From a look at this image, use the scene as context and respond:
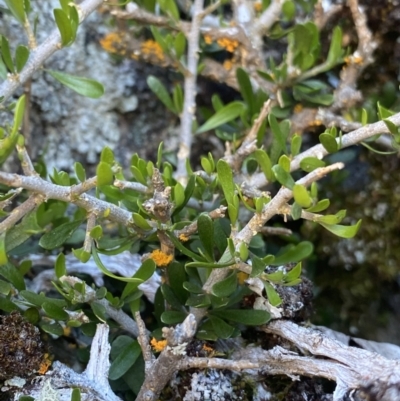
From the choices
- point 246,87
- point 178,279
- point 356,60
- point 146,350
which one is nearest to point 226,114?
point 246,87

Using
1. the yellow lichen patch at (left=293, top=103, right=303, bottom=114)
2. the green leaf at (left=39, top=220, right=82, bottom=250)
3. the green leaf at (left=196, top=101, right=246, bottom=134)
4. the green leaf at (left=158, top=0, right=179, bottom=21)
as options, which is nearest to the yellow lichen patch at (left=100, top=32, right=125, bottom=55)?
the green leaf at (left=158, top=0, right=179, bottom=21)

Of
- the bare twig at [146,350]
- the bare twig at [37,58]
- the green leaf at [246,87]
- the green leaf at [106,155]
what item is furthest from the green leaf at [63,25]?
the bare twig at [146,350]

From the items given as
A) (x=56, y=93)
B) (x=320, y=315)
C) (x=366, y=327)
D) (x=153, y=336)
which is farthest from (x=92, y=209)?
(x=366, y=327)

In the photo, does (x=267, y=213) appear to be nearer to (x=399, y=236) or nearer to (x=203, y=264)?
(x=203, y=264)

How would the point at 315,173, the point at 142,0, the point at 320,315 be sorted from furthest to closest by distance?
the point at 320,315 → the point at 142,0 → the point at 315,173

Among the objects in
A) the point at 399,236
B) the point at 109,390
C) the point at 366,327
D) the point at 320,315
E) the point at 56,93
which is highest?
the point at 56,93

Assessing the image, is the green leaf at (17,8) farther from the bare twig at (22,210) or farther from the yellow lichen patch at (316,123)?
the yellow lichen patch at (316,123)

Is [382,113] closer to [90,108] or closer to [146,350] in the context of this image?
[146,350]

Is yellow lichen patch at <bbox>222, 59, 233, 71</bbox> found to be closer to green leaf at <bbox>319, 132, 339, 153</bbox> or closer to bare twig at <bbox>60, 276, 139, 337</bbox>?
green leaf at <bbox>319, 132, 339, 153</bbox>
